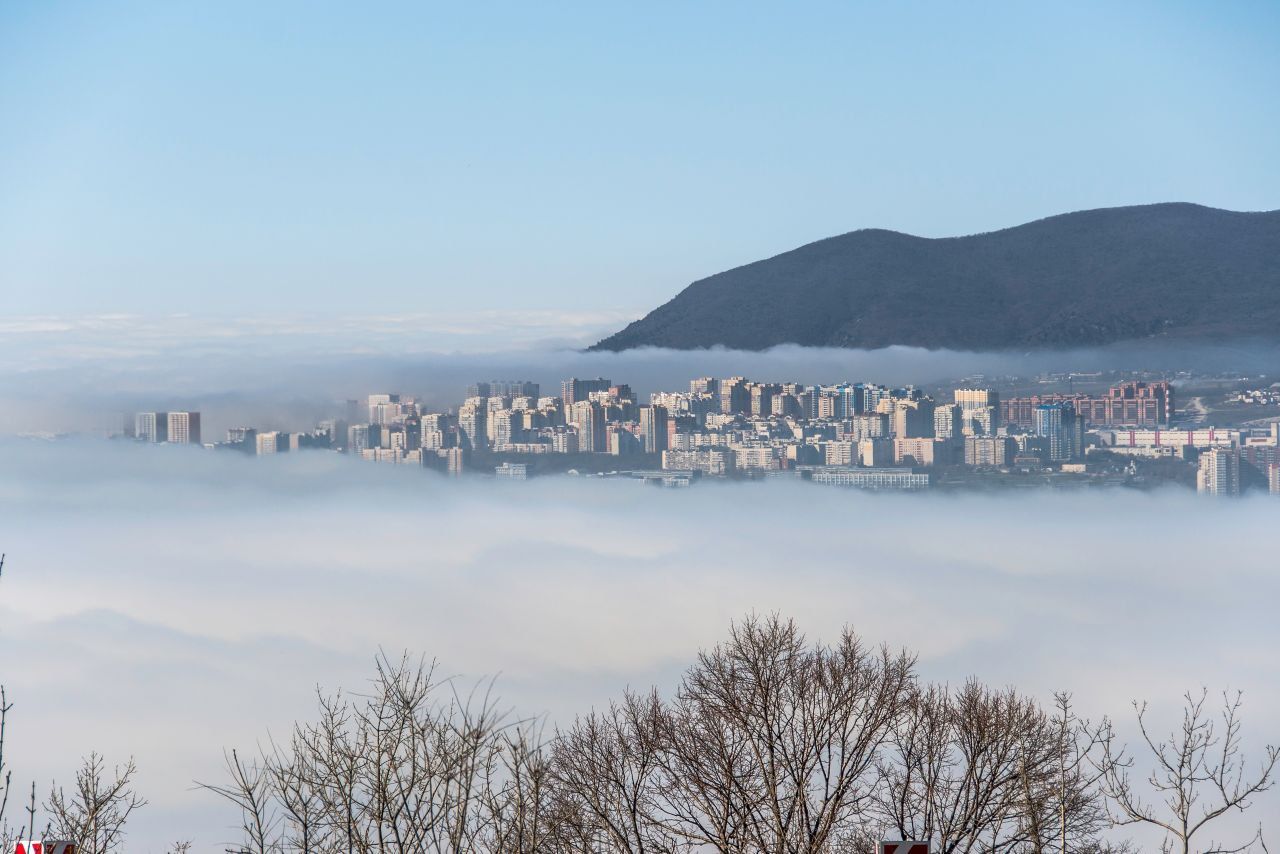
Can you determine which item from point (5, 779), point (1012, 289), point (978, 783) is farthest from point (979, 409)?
point (5, 779)

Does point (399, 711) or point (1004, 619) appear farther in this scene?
point (1004, 619)

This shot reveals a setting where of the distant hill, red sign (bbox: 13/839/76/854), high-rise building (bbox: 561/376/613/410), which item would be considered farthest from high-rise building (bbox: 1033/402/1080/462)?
red sign (bbox: 13/839/76/854)

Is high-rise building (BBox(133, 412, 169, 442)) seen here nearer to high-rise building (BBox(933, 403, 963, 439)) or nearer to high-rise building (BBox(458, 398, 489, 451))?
high-rise building (BBox(458, 398, 489, 451))

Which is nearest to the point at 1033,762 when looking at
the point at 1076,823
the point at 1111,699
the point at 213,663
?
the point at 1076,823

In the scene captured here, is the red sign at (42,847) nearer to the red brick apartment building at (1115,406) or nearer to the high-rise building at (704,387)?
the red brick apartment building at (1115,406)

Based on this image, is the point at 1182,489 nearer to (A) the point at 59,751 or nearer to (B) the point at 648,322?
(B) the point at 648,322
